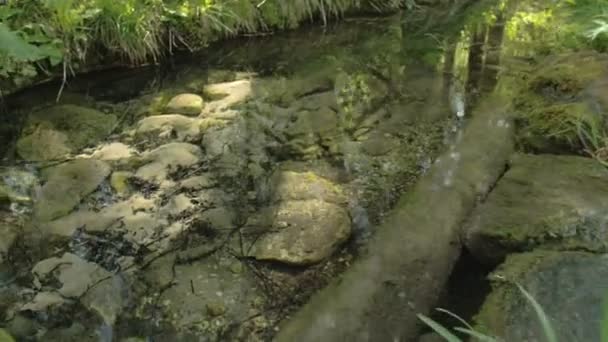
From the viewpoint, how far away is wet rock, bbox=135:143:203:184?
3.62 m

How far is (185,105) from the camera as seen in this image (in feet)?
14.8

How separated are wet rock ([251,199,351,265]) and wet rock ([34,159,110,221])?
1099mm

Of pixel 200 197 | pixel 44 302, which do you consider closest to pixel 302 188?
pixel 200 197

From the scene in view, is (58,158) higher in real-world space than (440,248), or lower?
higher

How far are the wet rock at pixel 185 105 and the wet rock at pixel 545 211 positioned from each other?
2.44 metres

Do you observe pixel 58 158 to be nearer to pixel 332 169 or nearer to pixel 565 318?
pixel 332 169

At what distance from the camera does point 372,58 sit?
565 cm

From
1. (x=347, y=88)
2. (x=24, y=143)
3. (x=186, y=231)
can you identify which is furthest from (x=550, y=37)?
(x=24, y=143)

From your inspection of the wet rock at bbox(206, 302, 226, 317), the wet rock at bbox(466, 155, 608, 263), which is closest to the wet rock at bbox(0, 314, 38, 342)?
the wet rock at bbox(206, 302, 226, 317)

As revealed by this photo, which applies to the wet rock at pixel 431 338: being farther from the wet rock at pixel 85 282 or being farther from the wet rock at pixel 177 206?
the wet rock at pixel 177 206

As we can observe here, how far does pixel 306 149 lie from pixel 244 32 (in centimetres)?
240

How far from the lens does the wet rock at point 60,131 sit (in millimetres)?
3850

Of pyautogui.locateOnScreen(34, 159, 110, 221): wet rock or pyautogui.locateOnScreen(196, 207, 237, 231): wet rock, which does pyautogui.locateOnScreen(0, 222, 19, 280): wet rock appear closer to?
pyautogui.locateOnScreen(34, 159, 110, 221): wet rock

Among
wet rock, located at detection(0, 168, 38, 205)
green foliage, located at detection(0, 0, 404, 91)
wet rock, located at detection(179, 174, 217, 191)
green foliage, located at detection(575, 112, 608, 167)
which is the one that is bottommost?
wet rock, located at detection(179, 174, 217, 191)
